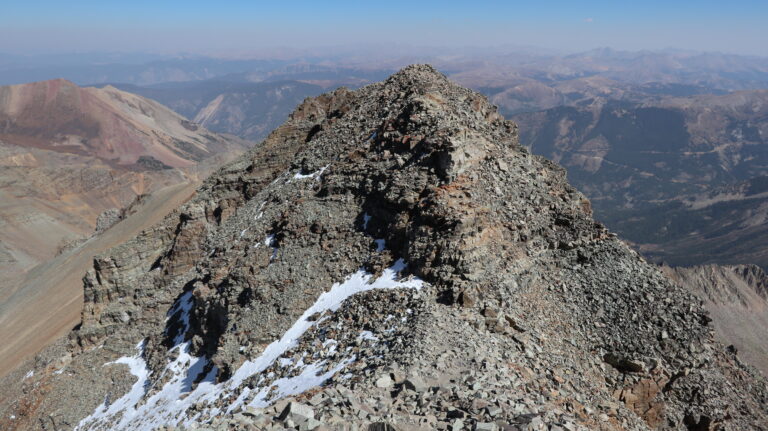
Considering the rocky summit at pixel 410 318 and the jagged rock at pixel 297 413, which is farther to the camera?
the rocky summit at pixel 410 318

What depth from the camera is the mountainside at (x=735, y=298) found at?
265 feet

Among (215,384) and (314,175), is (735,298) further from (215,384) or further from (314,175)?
(215,384)

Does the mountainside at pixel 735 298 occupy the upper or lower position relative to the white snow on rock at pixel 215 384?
lower

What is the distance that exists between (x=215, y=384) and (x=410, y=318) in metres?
11.9

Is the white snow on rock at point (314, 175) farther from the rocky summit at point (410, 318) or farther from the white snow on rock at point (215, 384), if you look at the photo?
the white snow on rock at point (215, 384)

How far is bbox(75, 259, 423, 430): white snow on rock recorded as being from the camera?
19.4 m

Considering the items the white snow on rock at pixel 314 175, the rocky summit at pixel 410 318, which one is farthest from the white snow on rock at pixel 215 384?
the white snow on rock at pixel 314 175

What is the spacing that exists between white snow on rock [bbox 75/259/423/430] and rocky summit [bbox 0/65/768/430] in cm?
12

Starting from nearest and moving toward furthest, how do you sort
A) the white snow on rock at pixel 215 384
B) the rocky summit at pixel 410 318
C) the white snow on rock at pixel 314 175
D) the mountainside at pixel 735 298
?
1. the rocky summit at pixel 410 318
2. the white snow on rock at pixel 215 384
3. the white snow on rock at pixel 314 175
4. the mountainside at pixel 735 298

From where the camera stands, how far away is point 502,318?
1912 centimetres

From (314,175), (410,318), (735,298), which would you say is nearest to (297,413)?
(410,318)

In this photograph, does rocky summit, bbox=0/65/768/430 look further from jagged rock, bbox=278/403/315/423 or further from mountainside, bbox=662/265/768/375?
mountainside, bbox=662/265/768/375

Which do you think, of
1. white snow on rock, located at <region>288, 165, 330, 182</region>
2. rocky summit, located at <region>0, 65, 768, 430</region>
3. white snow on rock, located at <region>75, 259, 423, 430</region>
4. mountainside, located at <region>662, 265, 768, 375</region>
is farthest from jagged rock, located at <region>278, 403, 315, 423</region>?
mountainside, located at <region>662, 265, 768, 375</region>

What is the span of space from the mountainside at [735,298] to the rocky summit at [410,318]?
2792 inches
